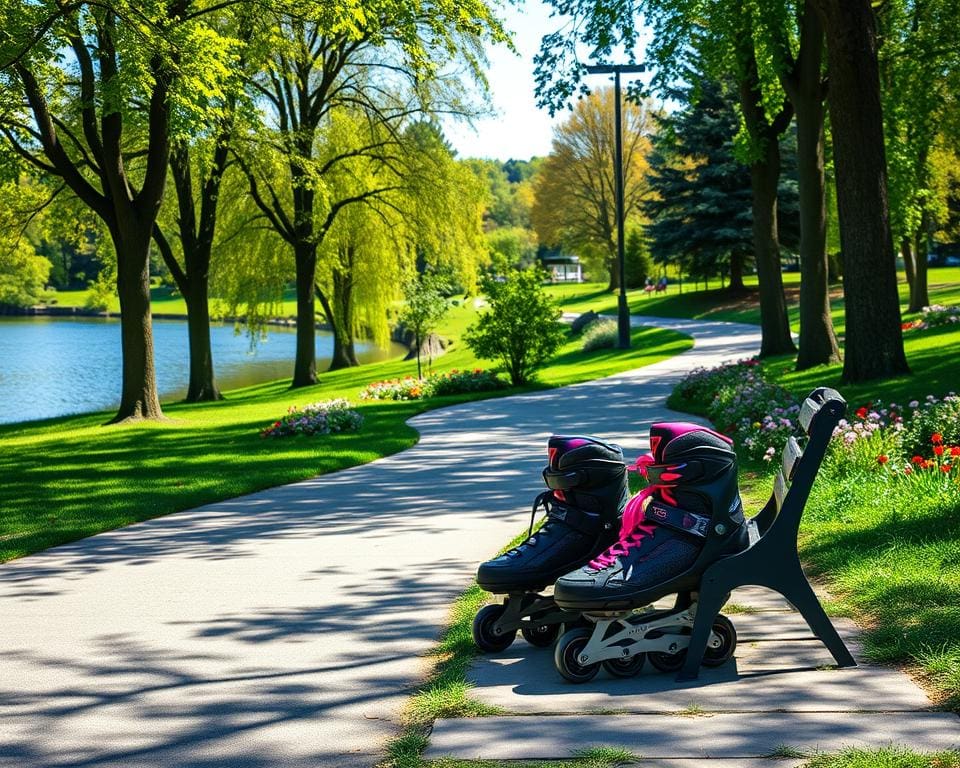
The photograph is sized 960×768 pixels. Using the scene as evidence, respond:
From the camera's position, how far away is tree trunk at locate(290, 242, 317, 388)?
107 feet

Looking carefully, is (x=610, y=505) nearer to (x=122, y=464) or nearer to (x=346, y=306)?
(x=122, y=464)

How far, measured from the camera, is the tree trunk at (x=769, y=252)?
24141 mm

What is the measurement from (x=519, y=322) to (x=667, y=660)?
61.7 feet

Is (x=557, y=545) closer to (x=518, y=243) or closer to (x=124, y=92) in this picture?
(x=124, y=92)

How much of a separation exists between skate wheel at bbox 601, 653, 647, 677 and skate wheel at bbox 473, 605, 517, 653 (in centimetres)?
64

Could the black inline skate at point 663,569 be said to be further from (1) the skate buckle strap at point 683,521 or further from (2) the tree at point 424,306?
(2) the tree at point 424,306

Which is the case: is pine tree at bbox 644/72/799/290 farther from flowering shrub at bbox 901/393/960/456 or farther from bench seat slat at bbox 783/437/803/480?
bench seat slat at bbox 783/437/803/480

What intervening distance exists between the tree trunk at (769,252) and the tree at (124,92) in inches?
476

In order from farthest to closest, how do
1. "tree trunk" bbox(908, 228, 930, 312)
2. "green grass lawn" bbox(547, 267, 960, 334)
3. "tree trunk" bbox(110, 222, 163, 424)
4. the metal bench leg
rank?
"green grass lawn" bbox(547, 267, 960, 334) → "tree trunk" bbox(908, 228, 930, 312) → "tree trunk" bbox(110, 222, 163, 424) → the metal bench leg

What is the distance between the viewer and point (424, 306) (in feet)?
98.7

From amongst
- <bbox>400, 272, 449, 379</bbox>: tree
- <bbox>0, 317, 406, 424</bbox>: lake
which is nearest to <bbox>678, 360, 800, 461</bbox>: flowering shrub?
<bbox>400, 272, 449, 379</bbox>: tree

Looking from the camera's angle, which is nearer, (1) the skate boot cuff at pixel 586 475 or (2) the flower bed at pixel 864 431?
(1) the skate boot cuff at pixel 586 475

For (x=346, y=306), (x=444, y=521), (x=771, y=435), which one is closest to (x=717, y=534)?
(x=444, y=521)

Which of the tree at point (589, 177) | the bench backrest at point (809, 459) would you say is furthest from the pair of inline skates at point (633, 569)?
the tree at point (589, 177)
